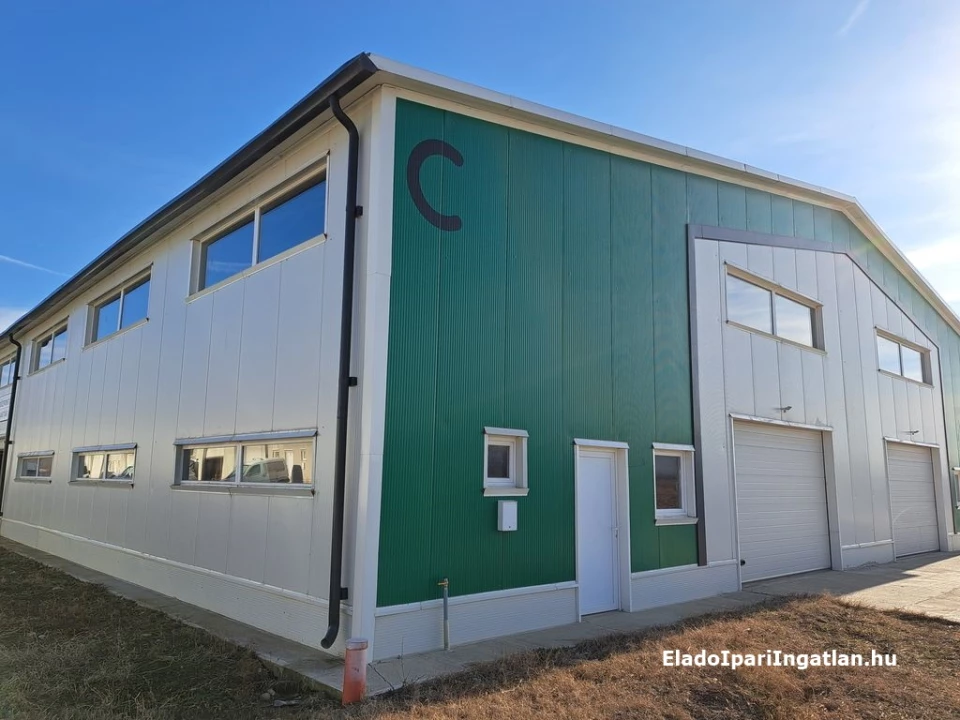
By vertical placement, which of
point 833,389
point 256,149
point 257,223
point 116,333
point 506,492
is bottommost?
point 506,492

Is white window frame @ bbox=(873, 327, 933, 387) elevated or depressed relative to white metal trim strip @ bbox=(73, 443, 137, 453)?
elevated

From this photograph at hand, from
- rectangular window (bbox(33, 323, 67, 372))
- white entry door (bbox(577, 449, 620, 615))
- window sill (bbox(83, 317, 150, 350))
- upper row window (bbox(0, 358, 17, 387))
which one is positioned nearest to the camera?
white entry door (bbox(577, 449, 620, 615))

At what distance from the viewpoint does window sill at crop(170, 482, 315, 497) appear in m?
7.50

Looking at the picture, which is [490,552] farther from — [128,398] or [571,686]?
[128,398]

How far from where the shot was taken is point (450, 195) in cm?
782

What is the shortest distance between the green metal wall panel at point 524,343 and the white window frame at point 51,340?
12541mm

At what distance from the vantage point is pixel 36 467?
1728 cm

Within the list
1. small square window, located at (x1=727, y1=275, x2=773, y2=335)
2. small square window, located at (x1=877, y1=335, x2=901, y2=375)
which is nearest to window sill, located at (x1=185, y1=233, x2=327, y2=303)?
small square window, located at (x1=727, y1=275, x2=773, y2=335)

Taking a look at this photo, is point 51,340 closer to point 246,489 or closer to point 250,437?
point 250,437

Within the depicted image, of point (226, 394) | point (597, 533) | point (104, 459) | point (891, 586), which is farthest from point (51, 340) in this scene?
point (891, 586)

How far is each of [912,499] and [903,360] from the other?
11.2 ft

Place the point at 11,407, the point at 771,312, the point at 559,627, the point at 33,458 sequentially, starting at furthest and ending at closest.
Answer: the point at 11,407, the point at 33,458, the point at 771,312, the point at 559,627

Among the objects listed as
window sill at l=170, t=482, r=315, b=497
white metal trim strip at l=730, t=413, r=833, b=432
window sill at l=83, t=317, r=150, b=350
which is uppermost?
window sill at l=83, t=317, r=150, b=350

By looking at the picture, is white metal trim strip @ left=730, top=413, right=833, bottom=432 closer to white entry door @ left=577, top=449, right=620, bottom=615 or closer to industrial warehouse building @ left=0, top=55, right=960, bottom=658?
industrial warehouse building @ left=0, top=55, right=960, bottom=658
